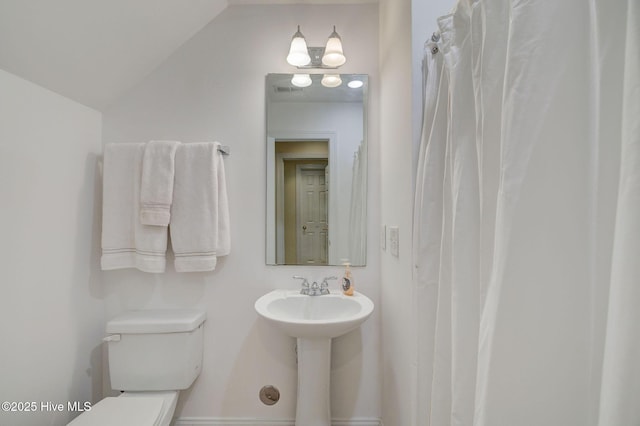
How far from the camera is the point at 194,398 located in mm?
1645

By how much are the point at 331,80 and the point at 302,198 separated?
0.72 meters

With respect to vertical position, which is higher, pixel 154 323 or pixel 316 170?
pixel 316 170

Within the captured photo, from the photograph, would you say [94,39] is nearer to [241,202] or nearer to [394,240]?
[241,202]

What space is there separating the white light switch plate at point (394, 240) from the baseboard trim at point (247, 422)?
1.05 m

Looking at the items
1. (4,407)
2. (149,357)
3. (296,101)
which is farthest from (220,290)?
(296,101)

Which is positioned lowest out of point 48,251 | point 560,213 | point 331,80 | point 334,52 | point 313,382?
point 313,382

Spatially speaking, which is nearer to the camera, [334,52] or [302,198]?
[334,52]

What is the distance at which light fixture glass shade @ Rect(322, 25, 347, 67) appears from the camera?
160cm

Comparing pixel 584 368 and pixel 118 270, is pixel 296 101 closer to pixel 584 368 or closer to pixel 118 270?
pixel 118 270

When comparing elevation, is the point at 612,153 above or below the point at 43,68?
below

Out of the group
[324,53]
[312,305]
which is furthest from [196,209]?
[324,53]

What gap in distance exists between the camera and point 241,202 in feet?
5.53

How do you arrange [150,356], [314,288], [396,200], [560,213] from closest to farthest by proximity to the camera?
1. [560,213]
2. [396,200]
3. [150,356]
4. [314,288]

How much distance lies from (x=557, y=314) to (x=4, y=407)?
6.15 feet
